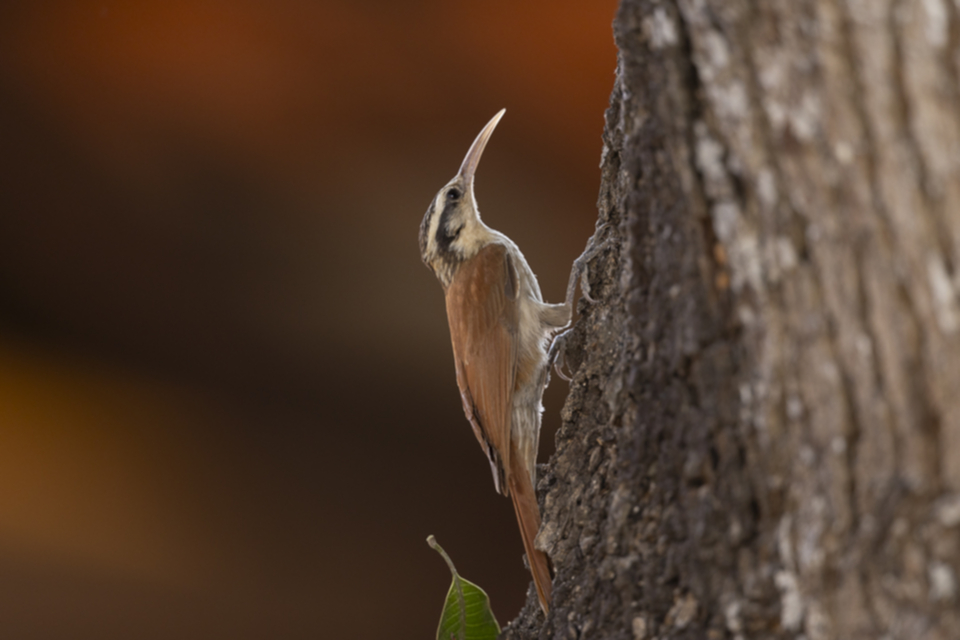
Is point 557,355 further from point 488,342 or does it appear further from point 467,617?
point 467,617

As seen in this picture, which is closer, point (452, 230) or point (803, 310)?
point (803, 310)

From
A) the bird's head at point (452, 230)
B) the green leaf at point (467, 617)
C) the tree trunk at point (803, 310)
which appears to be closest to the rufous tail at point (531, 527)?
the green leaf at point (467, 617)

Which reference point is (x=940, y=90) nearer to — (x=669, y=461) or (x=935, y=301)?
(x=935, y=301)

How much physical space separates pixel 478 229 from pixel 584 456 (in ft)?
3.63

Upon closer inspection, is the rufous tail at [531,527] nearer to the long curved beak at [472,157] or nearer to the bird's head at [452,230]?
the bird's head at [452,230]

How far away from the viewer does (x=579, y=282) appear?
192 cm

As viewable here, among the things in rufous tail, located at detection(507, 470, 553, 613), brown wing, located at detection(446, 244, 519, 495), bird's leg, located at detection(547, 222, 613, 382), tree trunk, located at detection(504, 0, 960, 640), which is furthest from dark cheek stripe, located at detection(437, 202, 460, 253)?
tree trunk, located at detection(504, 0, 960, 640)

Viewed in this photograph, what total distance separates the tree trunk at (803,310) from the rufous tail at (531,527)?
1.64 ft

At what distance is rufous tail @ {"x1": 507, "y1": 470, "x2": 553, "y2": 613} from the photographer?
4.63 ft

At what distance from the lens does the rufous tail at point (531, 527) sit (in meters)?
1.41

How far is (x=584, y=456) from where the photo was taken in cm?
127

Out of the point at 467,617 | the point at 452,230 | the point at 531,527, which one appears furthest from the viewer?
the point at 452,230

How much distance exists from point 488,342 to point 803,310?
1286 mm

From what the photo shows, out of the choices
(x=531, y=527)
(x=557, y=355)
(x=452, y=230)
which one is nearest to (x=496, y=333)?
(x=557, y=355)
